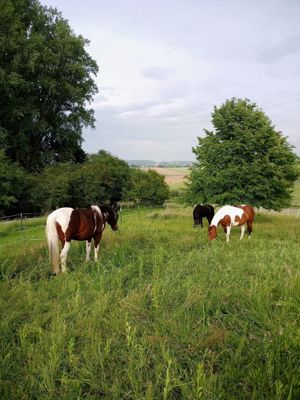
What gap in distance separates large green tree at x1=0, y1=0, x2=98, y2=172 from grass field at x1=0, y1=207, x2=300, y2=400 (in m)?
23.2

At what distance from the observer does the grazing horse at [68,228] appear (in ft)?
23.9

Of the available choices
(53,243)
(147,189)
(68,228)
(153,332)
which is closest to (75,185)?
(147,189)

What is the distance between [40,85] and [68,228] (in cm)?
2568

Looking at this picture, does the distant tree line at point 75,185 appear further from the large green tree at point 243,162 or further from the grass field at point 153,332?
the grass field at point 153,332

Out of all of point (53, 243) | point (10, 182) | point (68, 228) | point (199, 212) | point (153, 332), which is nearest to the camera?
point (153, 332)

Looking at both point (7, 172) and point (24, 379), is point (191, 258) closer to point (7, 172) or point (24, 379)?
point (24, 379)

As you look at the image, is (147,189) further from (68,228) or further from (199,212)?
(68,228)

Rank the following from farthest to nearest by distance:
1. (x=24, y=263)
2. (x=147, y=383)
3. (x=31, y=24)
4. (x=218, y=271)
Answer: (x=31, y=24) < (x=24, y=263) < (x=218, y=271) < (x=147, y=383)

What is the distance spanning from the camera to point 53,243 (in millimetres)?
7293

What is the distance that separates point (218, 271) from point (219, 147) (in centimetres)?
1182

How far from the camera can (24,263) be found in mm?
8141

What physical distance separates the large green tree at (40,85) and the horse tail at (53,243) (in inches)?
819

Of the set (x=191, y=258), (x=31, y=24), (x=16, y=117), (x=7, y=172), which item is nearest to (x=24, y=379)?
(x=191, y=258)

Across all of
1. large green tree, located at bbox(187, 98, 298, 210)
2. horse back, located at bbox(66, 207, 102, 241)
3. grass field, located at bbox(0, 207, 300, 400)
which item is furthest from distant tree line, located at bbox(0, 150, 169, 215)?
grass field, located at bbox(0, 207, 300, 400)
